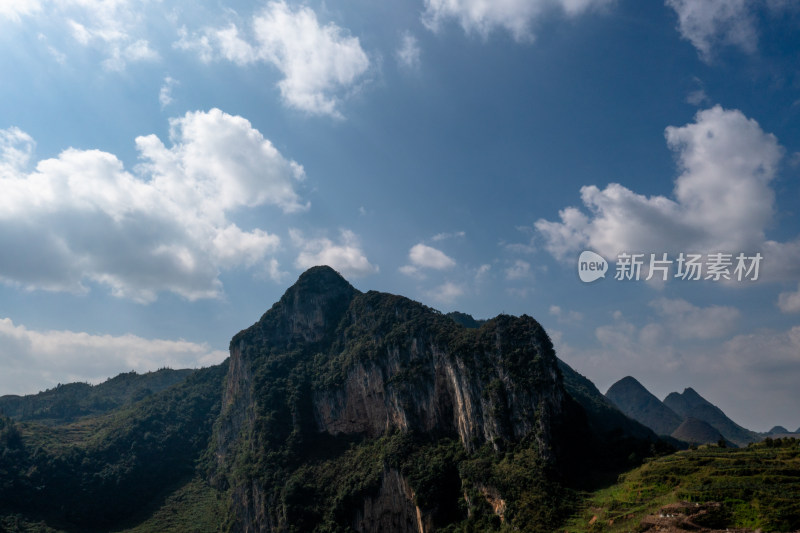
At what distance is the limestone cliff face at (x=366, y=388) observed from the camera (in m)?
74.8

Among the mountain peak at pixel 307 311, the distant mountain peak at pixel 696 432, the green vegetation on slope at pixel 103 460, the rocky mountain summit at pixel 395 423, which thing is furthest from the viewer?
the distant mountain peak at pixel 696 432

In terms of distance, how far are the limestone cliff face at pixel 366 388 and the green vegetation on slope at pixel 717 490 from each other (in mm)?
13558

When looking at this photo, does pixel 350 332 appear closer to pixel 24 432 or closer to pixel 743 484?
pixel 743 484

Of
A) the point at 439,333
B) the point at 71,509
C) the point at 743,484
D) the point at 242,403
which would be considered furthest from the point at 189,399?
the point at 743,484

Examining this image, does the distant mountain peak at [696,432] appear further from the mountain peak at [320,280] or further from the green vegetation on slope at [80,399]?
the green vegetation on slope at [80,399]

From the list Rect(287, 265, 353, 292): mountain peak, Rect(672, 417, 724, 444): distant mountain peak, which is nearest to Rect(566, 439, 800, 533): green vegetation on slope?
Rect(287, 265, 353, 292): mountain peak

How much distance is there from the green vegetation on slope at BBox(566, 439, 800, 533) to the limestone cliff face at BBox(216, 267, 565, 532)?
534 inches

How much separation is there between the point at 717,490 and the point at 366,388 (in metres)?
66.9

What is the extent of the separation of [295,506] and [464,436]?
1331 inches

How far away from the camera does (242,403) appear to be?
123125 mm

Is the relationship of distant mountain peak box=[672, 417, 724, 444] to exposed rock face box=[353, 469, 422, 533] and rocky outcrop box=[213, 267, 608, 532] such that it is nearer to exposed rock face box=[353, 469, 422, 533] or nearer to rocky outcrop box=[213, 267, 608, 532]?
rocky outcrop box=[213, 267, 608, 532]

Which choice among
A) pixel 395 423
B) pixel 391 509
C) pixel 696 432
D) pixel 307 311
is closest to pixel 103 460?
pixel 307 311

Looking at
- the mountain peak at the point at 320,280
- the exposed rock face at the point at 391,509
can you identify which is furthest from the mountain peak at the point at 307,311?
the exposed rock face at the point at 391,509

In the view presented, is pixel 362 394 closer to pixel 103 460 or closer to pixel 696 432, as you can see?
pixel 103 460
